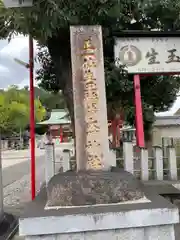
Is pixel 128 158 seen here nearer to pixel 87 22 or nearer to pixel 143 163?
pixel 143 163

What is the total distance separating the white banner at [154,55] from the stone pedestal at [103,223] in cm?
380

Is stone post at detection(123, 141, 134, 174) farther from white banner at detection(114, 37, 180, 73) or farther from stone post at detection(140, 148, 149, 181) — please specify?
white banner at detection(114, 37, 180, 73)

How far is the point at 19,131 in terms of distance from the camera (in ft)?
140

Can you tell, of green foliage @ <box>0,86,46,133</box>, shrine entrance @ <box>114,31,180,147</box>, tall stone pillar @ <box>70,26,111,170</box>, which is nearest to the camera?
tall stone pillar @ <box>70,26,111,170</box>

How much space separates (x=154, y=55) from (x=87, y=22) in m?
2.72

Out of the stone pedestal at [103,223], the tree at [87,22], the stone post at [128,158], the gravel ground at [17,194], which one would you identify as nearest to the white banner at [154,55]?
the tree at [87,22]

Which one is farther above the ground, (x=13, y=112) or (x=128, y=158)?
(x=13, y=112)

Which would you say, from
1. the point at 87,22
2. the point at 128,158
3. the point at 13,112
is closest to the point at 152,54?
the point at 128,158

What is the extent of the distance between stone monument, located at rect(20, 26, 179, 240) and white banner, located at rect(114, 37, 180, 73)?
9.51ft

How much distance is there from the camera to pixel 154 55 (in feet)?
20.5

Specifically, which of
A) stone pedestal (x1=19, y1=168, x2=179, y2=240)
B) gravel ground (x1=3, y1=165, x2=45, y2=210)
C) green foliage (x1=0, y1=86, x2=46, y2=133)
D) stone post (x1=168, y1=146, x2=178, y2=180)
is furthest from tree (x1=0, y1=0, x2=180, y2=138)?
green foliage (x1=0, y1=86, x2=46, y2=133)

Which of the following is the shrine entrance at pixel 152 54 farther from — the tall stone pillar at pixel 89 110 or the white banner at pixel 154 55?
the tall stone pillar at pixel 89 110

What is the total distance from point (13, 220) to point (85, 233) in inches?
132

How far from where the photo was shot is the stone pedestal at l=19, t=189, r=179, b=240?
271cm
